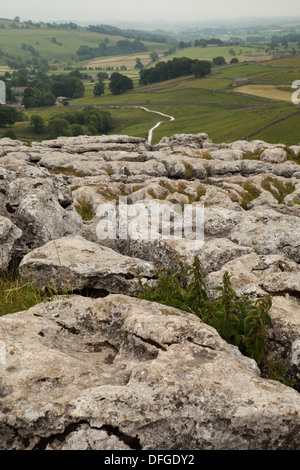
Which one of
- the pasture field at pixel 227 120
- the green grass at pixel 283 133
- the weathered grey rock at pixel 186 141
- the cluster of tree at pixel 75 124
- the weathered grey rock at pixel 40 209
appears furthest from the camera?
the cluster of tree at pixel 75 124


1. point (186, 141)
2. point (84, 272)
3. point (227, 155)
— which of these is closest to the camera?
point (84, 272)

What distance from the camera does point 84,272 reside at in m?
10.9

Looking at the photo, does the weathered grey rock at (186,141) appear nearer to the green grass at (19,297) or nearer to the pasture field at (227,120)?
the pasture field at (227,120)

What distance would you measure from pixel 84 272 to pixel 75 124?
175532 mm

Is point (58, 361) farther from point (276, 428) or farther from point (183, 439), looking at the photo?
point (276, 428)

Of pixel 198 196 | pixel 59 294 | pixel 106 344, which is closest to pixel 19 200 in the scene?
pixel 59 294

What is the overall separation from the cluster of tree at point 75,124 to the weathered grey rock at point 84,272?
166 m

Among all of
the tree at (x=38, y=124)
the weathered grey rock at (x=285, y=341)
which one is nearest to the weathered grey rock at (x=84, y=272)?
the weathered grey rock at (x=285, y=341)

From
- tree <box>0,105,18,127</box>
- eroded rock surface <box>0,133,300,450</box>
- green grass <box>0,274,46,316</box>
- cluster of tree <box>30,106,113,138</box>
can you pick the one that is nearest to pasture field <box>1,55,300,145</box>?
tree <box>0,105,18,127</box>

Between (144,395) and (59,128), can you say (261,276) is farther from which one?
(59,128)

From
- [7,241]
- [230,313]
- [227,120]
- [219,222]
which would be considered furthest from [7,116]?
[230,313]

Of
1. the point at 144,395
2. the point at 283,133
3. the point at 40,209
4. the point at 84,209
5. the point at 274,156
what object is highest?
the point at 40,209

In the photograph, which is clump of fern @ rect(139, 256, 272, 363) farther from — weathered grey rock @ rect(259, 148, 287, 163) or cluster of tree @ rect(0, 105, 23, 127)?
cluster of tree @ rect(0, 105, 23, 127)

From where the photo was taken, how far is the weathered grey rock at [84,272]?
1089 centimetres
